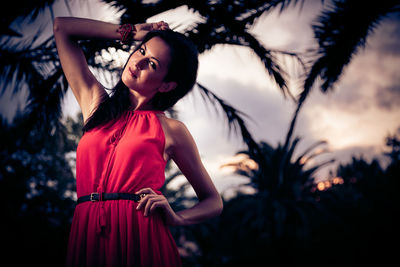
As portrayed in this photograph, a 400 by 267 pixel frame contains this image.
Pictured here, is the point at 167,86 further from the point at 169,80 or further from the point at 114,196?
the point at 114,196

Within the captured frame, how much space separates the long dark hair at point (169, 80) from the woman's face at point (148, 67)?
3 centimetres

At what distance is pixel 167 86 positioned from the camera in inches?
59.9

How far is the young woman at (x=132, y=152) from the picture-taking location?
1.19 m

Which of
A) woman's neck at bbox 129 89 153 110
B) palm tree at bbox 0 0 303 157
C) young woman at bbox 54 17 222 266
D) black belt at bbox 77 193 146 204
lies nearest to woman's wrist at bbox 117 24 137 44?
young woman at bbox 54 17 222 266

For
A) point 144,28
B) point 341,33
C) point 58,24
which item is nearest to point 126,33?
point 144,28

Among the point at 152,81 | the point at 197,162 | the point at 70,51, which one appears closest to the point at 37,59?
the point at 70,51

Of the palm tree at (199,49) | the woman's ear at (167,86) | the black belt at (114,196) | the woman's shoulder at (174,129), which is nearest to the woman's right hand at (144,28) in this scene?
the woman's ear at (167,86)

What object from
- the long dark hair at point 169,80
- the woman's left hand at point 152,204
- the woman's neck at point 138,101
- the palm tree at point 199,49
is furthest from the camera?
the palm tree at point 199,49

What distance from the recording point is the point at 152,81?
1.42 meters

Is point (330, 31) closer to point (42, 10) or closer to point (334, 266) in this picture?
point (42, 10)

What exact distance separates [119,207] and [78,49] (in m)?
0.84

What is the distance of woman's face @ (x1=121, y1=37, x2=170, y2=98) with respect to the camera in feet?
4.56

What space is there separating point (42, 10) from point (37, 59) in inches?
35.4

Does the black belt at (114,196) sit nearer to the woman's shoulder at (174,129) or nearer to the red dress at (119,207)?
the red dress at (119,207)
